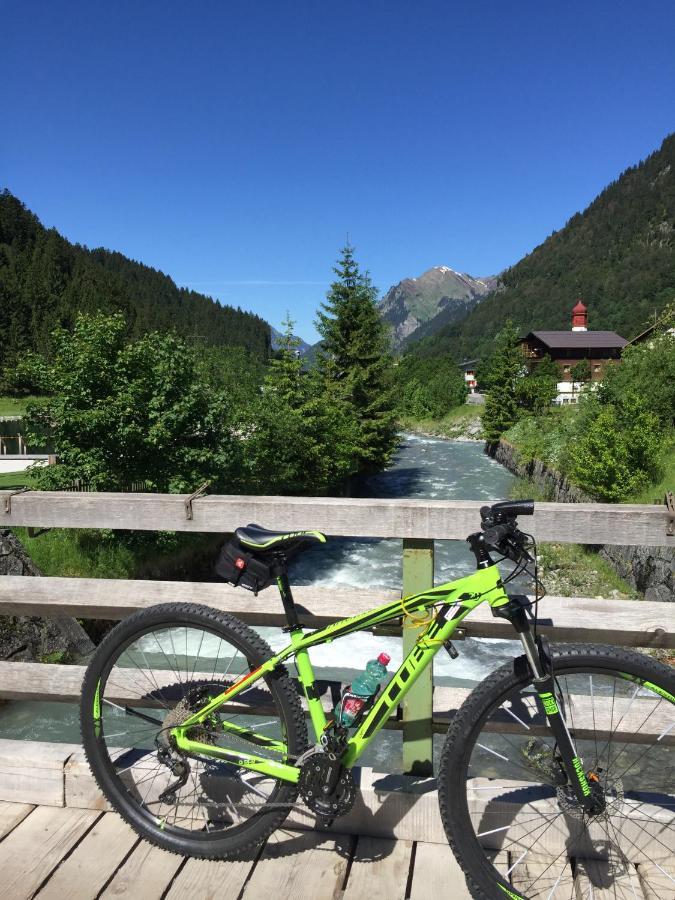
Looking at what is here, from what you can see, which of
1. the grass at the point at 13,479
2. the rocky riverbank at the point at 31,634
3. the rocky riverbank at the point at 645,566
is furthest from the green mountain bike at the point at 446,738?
the grass at the point at 13,479

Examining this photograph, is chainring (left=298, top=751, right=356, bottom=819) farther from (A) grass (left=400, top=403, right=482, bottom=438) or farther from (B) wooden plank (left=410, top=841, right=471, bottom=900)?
(A) grass (left=400, top=403, right=482, bottom=438)

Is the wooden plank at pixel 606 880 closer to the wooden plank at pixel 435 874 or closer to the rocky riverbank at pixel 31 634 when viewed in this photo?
the wooden plank at pixel 435 874

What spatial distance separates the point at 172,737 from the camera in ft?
8.03

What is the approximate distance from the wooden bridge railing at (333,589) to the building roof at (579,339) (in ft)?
→ 288

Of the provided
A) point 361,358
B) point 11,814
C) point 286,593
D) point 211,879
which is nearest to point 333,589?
point 286,593

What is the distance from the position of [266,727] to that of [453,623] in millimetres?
786

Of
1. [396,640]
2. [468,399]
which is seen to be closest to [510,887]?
[396,640]

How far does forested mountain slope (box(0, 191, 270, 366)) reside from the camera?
81.9 meters

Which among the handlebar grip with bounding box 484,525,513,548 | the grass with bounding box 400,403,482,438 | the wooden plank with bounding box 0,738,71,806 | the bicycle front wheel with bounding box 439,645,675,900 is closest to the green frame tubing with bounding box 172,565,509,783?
the handlebar grip with bounding box 484,525,513,548

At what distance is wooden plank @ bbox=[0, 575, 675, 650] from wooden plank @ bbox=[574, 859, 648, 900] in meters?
0.72

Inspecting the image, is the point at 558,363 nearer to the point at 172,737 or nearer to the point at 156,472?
the point at 156,472

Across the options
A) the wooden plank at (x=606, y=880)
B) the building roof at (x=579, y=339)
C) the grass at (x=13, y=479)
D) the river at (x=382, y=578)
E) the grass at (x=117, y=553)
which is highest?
the building roof at (x=579, y=339)

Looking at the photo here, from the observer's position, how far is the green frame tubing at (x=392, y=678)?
6.77 ft

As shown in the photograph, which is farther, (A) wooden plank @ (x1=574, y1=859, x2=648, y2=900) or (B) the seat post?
(B) the seat post
